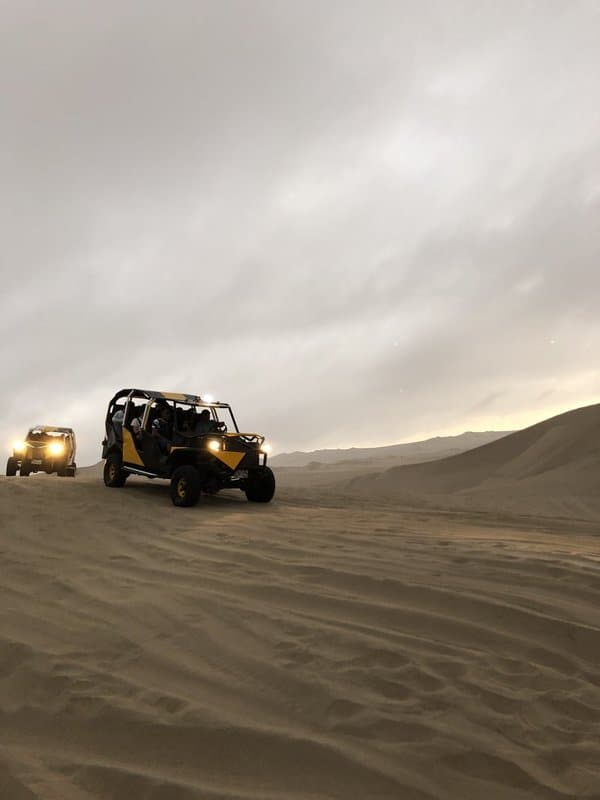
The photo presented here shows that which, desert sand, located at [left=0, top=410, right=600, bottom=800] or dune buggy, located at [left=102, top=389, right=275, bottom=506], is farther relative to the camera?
dune buggy, located at [left=102, top=389, right=275, bottom=506]

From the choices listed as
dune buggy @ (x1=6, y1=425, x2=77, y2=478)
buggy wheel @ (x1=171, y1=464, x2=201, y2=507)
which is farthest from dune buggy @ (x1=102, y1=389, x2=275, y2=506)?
dune buggy @ (x1=6, y1=425, x2=77, y2=478)

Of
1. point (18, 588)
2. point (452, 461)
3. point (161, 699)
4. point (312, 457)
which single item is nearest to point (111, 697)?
point (161, 699)

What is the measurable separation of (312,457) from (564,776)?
359 ft

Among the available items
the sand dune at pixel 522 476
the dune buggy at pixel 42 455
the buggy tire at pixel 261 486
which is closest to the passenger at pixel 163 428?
the buggy tire at pixel 261 486

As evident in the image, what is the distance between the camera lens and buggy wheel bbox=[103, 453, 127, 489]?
10484 mm

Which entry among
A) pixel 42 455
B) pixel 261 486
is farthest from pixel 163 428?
pixel 42 455

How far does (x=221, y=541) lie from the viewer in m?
5.68

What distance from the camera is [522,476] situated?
19.1m

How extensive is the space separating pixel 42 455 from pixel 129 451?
24.7 ft

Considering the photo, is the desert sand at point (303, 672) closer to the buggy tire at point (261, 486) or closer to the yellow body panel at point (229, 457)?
the yellow body panel at point (229, 457)

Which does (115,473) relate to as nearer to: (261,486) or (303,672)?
(261,486)

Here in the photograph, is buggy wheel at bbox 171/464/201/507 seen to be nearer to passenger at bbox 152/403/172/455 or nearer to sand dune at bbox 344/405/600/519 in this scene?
passenger at bbox 152/403/172/455

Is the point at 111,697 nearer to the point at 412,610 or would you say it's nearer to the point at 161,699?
the point at 161,699

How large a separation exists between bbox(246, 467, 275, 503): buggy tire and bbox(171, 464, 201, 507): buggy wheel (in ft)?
3.60
